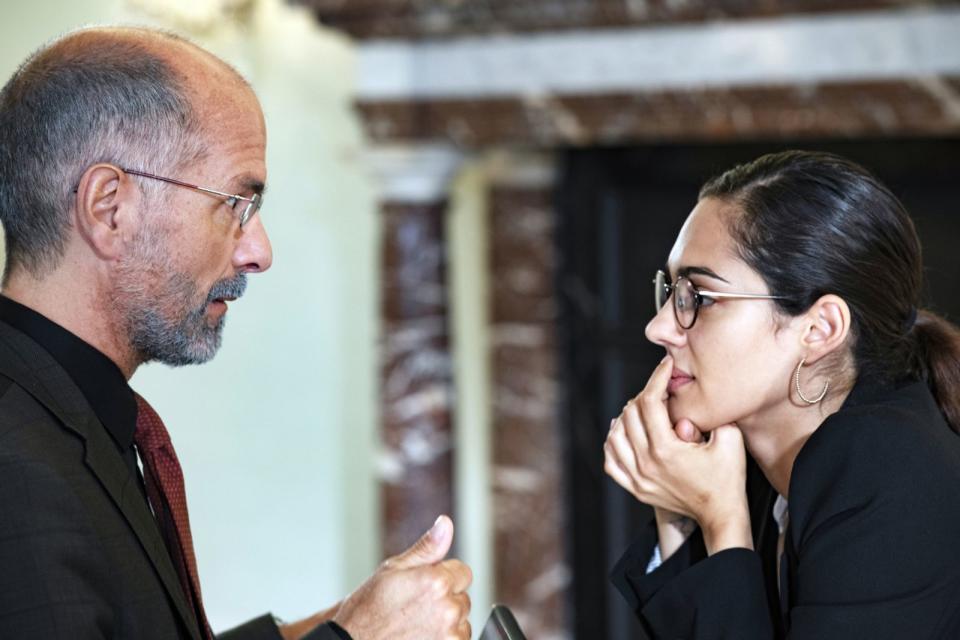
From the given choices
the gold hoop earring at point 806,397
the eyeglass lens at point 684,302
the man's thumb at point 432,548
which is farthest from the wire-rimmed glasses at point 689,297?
the man's thumb at point 432,548

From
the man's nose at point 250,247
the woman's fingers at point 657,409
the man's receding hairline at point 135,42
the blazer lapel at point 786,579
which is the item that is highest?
the man's receding hairline at point 135,42

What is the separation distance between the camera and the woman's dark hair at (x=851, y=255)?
148 cm

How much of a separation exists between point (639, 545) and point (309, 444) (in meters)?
2.58

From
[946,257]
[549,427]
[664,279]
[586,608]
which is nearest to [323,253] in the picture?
[549,427]

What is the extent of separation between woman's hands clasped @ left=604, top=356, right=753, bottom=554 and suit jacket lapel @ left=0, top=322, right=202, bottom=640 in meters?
0.60

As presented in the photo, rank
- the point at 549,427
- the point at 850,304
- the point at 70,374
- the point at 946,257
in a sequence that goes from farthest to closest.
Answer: the point at 549,427
the point at 946,257
the point at 850,304
the point at 70,374

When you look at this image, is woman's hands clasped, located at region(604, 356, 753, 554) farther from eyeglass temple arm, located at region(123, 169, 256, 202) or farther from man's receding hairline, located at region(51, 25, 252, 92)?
man's receding hairline, located at region(51, 25, 252, 92)

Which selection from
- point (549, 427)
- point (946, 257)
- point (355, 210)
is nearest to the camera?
point (946, 257)

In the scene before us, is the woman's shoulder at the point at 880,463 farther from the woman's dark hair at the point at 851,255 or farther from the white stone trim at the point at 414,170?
the white stone trim at the point at 414,170

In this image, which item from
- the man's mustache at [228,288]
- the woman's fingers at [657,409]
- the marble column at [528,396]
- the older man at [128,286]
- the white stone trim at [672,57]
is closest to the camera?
the older man at [128,286]

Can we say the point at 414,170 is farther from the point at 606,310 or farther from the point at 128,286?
the point at 128,286

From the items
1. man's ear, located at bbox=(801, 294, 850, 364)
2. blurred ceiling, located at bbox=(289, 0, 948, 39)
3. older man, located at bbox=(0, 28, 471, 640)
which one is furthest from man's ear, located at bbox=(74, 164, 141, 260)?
blurred ceiling, located at bbox=(289, 0, 948, 39)

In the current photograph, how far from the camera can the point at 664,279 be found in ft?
5.41

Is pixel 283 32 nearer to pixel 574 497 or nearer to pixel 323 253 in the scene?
pixel 323 253
